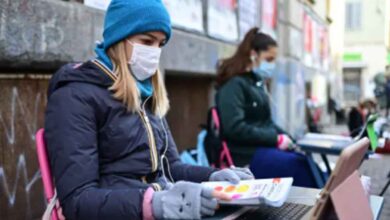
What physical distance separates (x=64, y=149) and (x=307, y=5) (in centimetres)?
1163

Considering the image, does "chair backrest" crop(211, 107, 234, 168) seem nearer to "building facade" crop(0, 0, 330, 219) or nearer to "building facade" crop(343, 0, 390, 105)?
"building facade" crop(0, 0, 330, 219)

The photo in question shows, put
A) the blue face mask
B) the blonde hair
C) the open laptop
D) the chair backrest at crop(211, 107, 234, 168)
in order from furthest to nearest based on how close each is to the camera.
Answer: the blue face mask → the chair backrest at crop(211, 107, 234, 168) → the blonde hair → the open laptop

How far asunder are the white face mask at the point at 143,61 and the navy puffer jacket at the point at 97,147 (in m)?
0.14

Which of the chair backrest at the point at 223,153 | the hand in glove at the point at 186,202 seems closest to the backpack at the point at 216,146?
the chair backrest at the point at 223,153

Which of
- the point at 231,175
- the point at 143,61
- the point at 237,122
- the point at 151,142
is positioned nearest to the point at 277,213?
the point at 231,175

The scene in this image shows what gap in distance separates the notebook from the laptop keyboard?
0.26 feet

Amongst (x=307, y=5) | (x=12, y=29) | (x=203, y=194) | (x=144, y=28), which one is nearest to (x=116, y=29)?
(x=144, y=28)

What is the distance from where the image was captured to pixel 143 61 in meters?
2.05

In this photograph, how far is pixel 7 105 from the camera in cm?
300

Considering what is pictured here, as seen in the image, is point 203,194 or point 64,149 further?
point 64,149

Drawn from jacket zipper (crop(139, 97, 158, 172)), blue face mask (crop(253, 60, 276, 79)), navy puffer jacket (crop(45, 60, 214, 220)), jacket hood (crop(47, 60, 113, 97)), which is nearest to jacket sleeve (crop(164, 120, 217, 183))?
navy puffer jacket (crop(45, 60, 214, 220))

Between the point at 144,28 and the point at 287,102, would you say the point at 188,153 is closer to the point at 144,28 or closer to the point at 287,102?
the point at 144,28

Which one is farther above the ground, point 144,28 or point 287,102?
point 144,28

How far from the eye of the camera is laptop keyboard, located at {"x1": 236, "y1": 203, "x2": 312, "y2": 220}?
5.36 feet
